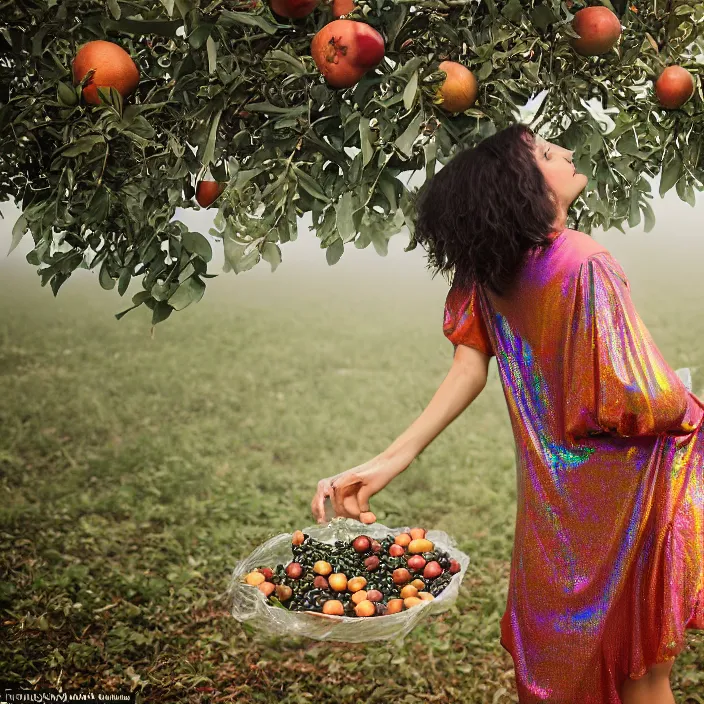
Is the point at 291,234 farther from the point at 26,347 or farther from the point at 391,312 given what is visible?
the point at 391,312

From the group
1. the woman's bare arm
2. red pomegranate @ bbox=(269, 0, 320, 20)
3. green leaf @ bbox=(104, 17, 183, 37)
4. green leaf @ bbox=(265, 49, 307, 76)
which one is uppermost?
red pomegranate @ bbox=(269, 0, 320, 20)

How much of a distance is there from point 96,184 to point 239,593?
100 cm

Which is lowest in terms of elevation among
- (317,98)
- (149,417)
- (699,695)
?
(699,695)

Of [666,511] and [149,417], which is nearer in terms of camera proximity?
[666,511]

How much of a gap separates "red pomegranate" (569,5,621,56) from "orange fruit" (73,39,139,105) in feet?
2.13

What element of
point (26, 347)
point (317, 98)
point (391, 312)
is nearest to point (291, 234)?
point (317, 98)

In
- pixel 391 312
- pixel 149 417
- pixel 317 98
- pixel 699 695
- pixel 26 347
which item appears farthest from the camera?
pixel 391 312

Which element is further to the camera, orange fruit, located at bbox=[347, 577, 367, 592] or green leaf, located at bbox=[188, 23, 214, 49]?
orange fruit, located at bbox=[347, 577, 367, 592]

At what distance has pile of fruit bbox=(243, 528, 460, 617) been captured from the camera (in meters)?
1.76

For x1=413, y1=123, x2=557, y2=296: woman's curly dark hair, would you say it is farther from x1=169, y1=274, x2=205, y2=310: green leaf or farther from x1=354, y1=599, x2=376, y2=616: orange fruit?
x1=354, y1=599, x2=376, y2=616: orange fruit

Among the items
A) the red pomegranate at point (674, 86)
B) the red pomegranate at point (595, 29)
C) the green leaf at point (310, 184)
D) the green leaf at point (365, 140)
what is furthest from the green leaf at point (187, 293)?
the red pomegranate at point (674, 86)

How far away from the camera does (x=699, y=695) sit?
80.5 inches

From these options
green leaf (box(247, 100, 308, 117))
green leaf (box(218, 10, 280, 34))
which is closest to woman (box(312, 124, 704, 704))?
green leaf (box(247, 100, 308, 117))

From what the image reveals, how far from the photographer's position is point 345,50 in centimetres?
101
